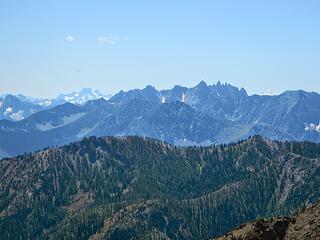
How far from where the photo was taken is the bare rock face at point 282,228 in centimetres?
13088

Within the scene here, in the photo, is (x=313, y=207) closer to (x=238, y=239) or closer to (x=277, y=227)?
(x=277, y=227)

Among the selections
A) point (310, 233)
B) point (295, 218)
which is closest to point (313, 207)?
point (295, 218)

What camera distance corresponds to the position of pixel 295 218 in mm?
140625

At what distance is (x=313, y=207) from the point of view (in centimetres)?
14250

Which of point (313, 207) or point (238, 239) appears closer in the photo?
point (238, 239)

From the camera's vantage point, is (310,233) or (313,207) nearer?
(310,233)

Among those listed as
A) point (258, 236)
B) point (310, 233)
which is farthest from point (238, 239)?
point (310, 233)

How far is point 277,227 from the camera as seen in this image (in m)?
135

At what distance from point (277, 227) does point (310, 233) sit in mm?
9695

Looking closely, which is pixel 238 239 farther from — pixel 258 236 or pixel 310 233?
pixel 310 233

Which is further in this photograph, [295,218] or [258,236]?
[295,218]

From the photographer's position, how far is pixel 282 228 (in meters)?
136

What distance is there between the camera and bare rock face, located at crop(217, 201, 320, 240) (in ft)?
429

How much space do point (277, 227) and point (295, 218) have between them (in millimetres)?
7847
